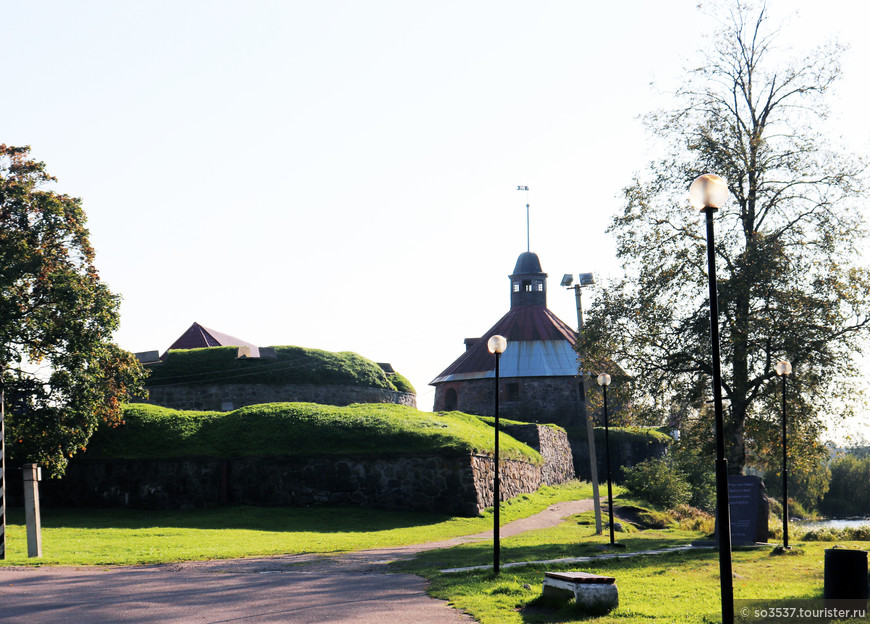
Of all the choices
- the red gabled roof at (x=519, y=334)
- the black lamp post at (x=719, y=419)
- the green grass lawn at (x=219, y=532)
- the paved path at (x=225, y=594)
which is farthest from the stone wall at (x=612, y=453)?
the black lamp post at (x=719, y=419)

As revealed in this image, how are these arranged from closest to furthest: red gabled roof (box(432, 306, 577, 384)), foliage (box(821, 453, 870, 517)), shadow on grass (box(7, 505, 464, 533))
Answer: shadow on grass (box(7, 505, 464, 533))
foliage (box(821, 453, 870, 517))
red gabled roof (box(432, 306, 577, 384))

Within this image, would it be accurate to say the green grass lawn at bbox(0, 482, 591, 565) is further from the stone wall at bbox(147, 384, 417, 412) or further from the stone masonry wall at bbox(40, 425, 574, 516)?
the stone wall at bbox(147, 384, 417, 412)

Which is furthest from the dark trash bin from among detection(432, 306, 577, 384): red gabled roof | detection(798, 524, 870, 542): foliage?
detection(432, 306, 577, 384): red gabled roof

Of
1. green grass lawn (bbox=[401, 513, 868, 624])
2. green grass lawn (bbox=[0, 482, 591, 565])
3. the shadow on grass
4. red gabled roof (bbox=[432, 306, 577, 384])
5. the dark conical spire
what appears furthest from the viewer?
the dark conical spire

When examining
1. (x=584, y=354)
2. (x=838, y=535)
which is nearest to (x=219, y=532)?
(x=584, y=354)

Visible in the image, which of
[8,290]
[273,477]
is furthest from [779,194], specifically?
[8,290]

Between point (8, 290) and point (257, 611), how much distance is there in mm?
16822

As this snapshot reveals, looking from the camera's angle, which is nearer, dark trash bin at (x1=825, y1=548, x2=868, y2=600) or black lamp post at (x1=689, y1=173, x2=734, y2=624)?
black lamp post at (x1=689, y1=173, x2=734, y2=624)

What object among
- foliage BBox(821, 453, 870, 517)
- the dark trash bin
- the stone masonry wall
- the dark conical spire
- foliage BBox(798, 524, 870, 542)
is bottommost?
foliage BBox(821, 453, 870, 517)

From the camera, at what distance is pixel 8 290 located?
2238 cm

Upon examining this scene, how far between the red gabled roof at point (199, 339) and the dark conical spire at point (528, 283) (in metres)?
23.6

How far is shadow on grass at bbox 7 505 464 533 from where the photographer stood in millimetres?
22766

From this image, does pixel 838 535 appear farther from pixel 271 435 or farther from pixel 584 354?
pixel 271 435

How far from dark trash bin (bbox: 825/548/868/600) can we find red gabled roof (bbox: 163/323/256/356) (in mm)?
41313
